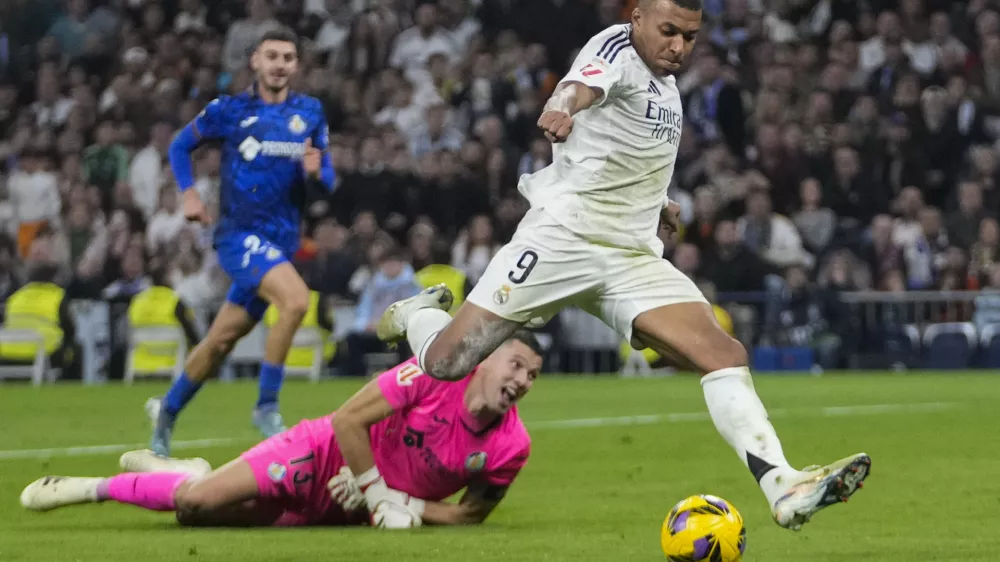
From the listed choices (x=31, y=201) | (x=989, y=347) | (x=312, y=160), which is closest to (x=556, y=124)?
(x=312, y=160)

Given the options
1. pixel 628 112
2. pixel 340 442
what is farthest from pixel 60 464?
pixel 628 112

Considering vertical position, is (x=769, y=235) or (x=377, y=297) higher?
(x=769, y=235)

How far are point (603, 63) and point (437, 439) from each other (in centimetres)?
184

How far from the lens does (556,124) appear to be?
5828mm

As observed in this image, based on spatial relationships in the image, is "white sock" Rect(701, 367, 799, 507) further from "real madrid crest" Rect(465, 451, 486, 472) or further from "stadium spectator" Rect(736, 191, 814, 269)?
"stadium spectator" Rect(736, 191, 814, 269)

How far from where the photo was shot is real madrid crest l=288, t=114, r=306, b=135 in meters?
11.0

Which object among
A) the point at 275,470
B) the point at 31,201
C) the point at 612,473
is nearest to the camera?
the point at 275,470

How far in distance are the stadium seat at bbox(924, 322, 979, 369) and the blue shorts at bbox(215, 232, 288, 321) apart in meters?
10.8

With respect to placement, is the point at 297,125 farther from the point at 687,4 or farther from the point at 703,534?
the point at 703,534

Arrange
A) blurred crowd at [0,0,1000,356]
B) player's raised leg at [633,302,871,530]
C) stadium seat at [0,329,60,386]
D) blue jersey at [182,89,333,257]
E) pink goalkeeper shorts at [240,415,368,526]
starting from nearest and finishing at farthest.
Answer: player's raised leg at [633,302,871,530] → pink goalkeeper shorts at [240,415,368,526] → blue jersey at [182,89,333,257] → stadium seat at [0,329,60,386] → blurred crowd at [0,0,1000,356]

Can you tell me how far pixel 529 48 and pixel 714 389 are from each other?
1630cm

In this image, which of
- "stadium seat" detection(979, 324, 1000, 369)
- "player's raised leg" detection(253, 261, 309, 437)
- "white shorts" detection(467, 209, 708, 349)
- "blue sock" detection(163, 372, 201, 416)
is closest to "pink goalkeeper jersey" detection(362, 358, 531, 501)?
"white shorts" detection(467, 209, 708, 349)

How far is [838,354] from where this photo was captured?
20.0 m

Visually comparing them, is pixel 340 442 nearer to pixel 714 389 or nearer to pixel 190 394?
pixel 714 389
